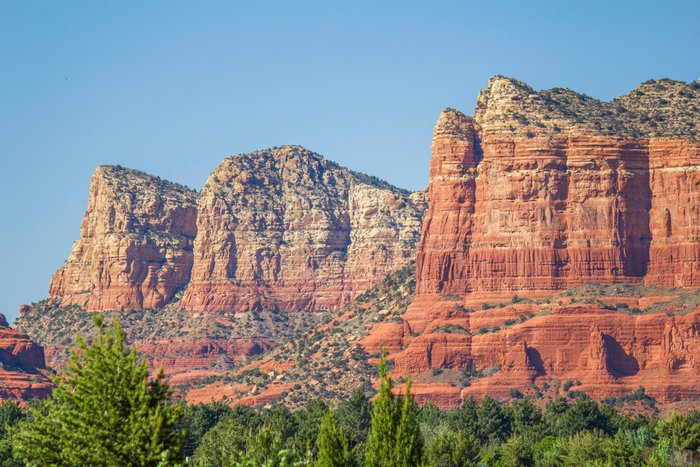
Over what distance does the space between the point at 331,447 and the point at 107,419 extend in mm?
15503

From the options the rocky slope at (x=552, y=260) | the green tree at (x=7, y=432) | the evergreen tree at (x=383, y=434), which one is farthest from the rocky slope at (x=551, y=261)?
the evergreen tree at (x=383, y=434)

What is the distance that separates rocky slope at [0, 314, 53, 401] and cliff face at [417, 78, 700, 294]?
4367 centimetres

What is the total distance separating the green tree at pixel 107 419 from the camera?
145 ft

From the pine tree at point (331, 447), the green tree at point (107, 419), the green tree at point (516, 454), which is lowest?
the green tree at point (516, 454)

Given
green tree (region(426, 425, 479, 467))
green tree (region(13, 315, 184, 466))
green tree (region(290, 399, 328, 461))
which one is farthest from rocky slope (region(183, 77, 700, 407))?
green tree (region(13, 315, 184, 466))

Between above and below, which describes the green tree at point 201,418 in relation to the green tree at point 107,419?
below

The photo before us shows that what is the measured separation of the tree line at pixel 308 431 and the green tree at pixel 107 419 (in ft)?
0.13

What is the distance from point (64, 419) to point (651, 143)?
124965mm

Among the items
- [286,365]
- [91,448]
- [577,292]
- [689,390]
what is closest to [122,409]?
[91,448]

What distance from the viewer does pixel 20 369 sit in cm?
17900

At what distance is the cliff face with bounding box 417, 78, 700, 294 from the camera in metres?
161

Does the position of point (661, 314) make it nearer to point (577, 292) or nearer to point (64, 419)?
point (577, 292)

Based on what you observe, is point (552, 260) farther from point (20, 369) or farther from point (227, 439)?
point (227, 439)

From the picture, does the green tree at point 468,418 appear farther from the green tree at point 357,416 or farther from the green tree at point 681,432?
the green tree at point 681,432
